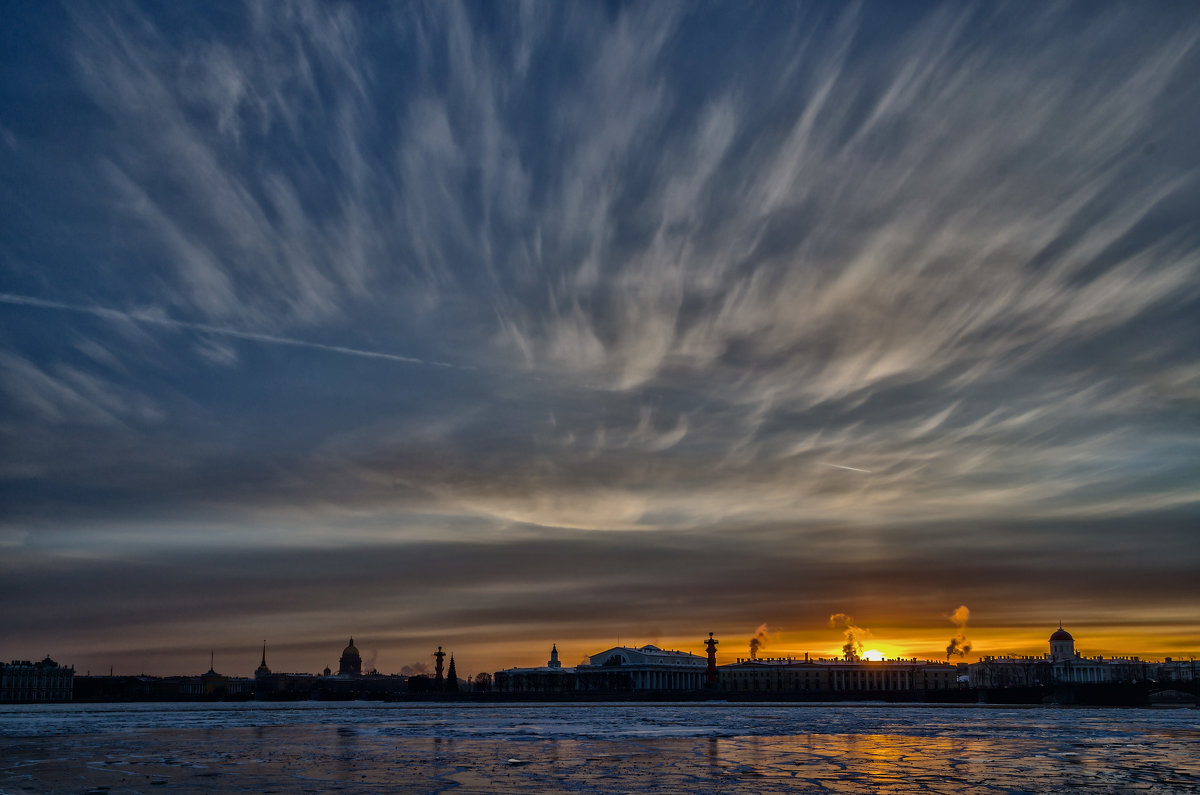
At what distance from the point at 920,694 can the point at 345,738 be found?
116777 mm

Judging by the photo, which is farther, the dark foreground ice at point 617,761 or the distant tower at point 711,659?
the distant tower at point 711,659

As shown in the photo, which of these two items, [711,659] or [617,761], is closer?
[617,761]

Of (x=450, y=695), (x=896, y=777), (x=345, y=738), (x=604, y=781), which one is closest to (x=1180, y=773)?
(x=896, y=777)

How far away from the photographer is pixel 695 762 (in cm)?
3055

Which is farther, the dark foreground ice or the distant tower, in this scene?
the distant tower

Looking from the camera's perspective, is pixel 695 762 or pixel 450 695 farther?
pixel 450 695

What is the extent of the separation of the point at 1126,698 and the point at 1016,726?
77988 millimetres

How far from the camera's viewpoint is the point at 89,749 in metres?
40.5

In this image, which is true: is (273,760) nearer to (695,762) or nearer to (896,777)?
(695,762)

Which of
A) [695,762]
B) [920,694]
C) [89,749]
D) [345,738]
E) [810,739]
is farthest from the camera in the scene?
[920,694]

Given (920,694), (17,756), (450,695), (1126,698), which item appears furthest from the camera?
(450,695)

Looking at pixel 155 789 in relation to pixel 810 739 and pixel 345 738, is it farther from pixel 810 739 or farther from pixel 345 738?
pixel 810 739

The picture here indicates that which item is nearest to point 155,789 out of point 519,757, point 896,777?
point 519,757

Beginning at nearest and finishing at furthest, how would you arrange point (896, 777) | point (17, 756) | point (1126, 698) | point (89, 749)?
point (896, 777) < point (17, 756) < point (89, 749) < point (1126, 698)
